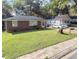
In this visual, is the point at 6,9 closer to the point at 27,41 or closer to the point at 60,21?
the point at 27,41

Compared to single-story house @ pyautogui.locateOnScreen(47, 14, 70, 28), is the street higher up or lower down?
lower down

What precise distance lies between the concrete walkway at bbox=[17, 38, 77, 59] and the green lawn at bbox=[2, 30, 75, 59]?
0.05 m

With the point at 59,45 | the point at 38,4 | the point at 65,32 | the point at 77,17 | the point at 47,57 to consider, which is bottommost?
the point at 47,57

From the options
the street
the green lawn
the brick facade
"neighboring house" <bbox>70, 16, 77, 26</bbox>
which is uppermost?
"neighboring house" <bbox>70, 16, 77, 26</bbox>

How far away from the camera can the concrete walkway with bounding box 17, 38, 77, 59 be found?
1.98m

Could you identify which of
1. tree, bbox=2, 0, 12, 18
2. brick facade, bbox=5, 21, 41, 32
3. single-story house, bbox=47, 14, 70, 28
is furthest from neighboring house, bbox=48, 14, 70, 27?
tree, bbox=2, 0, 12, 18

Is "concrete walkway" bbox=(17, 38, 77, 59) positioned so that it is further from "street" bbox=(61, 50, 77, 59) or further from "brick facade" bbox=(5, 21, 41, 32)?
"brick facade" bbox=(5, 21, 41, 32)

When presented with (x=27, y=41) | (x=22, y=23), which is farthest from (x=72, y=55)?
(x=22, y=23)

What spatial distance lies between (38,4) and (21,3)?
0.20m

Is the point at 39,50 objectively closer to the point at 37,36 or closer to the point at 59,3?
the point at 37,36

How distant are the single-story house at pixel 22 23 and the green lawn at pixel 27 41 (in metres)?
0.07

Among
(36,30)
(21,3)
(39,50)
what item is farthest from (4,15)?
(39,50)

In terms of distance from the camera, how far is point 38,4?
81.8 inches

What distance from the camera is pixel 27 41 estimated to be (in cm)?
206
